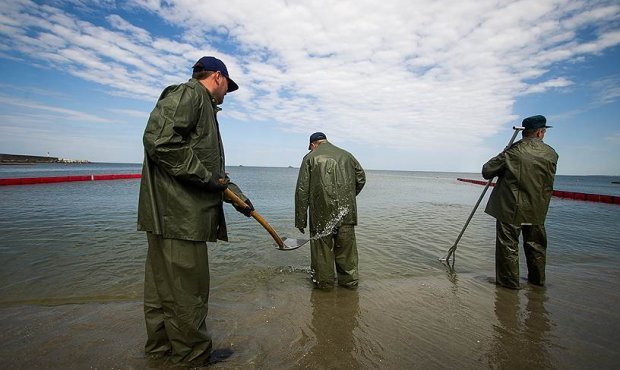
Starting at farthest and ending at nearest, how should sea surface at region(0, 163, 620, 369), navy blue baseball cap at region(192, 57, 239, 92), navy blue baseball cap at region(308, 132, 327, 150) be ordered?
1. navy blue baseball cap at region(308, 132, 327, 150)
2. sea surface at region(0, 163, 620, 369)
3. navy blue baseball cap at region(192, 57, 239, 92)

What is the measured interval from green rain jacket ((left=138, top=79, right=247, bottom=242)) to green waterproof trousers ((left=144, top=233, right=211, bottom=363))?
13 centimetres

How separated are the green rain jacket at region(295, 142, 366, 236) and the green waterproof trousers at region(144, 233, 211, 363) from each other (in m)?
2.30

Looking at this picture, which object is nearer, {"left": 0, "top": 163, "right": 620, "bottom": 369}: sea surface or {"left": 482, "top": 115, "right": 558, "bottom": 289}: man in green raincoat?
{"left": 0, "top": 163, "right": 620, "bottom": 369}: sea surface

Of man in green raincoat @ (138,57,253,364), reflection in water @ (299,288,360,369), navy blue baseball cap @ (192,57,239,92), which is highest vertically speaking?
navy blue baseball cap @ (192,57,239,92)

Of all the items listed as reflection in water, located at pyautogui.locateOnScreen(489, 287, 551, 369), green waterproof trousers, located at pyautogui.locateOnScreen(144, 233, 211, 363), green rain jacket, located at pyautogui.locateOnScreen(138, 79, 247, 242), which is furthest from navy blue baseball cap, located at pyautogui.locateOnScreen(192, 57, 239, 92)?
reflection in water, located at pyautogui.locateOnScreen(489, 287, 551, 369)

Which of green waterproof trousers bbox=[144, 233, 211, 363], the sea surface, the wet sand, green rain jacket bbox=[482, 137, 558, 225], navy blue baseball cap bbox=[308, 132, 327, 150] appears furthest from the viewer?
navy blue baseball cap bbox=[308, 132, 327, 150]

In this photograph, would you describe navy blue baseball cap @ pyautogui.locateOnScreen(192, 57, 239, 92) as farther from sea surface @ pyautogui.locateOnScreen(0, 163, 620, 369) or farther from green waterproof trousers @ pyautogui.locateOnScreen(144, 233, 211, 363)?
sea surface @ pyautogui.locateOnScreen(0, 163, 620, 369)

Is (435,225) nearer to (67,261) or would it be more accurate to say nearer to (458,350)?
(458,350)

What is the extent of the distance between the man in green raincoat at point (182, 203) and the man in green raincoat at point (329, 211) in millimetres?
2196

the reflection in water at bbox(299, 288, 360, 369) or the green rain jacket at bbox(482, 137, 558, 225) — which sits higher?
the green rain jacket at bbox(482, 137, 558, 225)

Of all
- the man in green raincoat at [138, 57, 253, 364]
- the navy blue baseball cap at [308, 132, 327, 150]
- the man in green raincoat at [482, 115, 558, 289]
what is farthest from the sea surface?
the navy blue baseball cap at [308, 132, 327, 150]

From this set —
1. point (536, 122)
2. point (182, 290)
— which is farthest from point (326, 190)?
point (536, 122)

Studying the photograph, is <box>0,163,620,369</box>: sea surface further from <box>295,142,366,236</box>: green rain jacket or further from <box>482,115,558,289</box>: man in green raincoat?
<box>295,142,366,236</box>: green rain jacket

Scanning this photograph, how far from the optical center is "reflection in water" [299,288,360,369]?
2.76m
